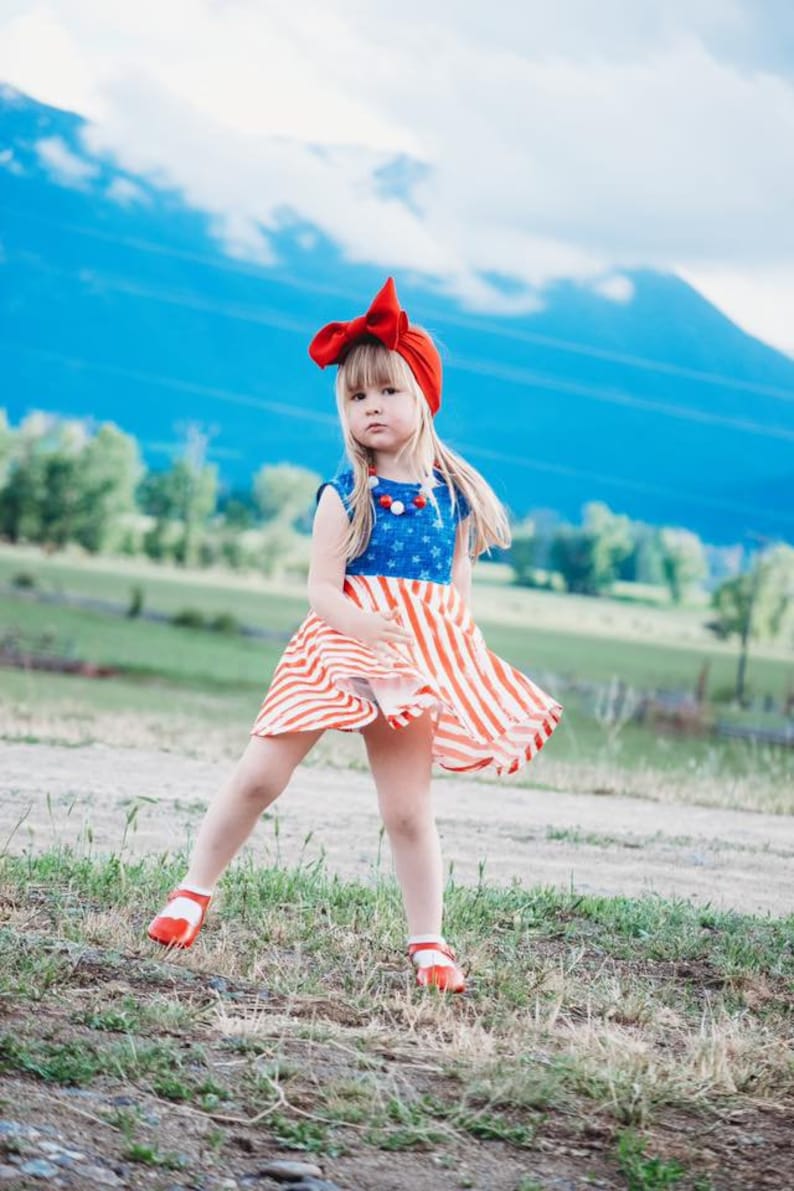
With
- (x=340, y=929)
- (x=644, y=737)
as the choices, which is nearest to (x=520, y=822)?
(x=340, y=929)

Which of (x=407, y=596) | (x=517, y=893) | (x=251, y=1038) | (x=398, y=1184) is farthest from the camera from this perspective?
(x=517, y=893)

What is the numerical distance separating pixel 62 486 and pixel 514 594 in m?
6.50

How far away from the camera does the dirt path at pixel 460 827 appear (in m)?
4.90

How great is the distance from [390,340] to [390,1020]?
4.79 feet

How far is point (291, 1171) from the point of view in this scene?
2.12 m

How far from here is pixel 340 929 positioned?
3.66 meters

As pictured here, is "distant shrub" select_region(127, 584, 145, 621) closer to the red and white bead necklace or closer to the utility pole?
the utility pole

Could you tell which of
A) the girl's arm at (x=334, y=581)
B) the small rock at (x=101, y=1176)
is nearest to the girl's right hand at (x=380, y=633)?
the girl's arm at (x=334, y=581)

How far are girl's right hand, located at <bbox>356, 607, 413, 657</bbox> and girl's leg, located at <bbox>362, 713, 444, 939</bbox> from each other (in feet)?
0.52

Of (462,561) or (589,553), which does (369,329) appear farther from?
(589,553)

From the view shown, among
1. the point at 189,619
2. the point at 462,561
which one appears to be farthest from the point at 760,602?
the point at 462,561

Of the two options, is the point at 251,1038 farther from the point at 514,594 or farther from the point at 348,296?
the point at 348,296

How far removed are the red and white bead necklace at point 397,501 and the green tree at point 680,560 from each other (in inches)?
703

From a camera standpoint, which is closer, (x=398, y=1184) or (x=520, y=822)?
(x=398, y=1184)
